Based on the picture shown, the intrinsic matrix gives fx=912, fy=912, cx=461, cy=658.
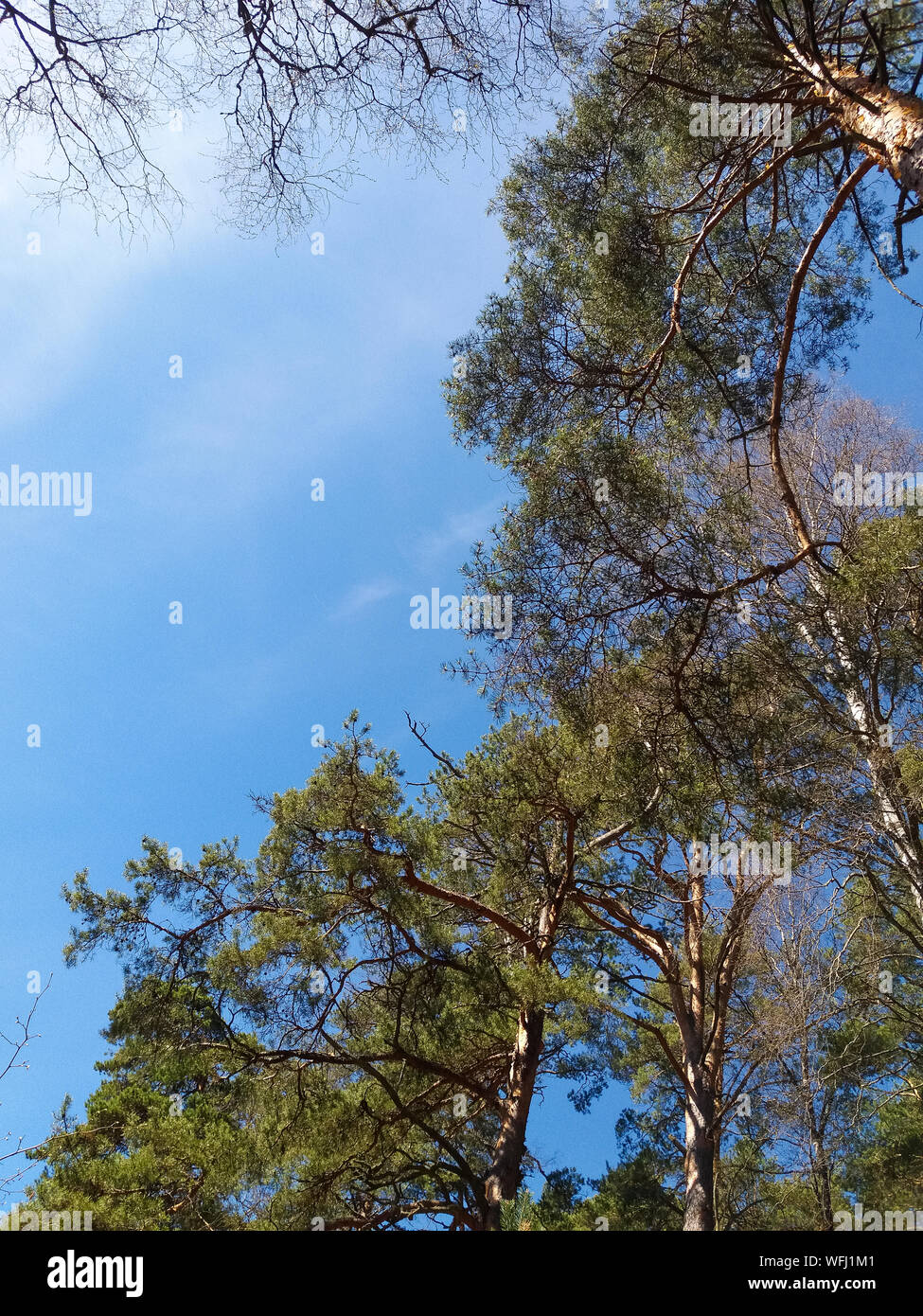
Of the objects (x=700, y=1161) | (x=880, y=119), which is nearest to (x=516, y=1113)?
(x=700, y=1161)

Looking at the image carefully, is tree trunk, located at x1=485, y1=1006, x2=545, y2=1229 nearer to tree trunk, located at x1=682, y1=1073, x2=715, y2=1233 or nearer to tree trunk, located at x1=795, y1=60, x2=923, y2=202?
tree trunk, located at x1=682, y1=1073, x2=715, y2=1233

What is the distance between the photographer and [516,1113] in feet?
26.0

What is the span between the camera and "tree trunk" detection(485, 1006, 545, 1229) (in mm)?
7512

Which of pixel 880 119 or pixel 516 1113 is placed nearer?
pixel 880 119

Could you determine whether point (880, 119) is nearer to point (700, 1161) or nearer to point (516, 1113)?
point (516, 1113)

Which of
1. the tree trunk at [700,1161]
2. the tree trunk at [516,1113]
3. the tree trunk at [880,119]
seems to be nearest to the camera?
the tree trunk at [880,119]

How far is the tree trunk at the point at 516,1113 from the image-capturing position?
7512mm

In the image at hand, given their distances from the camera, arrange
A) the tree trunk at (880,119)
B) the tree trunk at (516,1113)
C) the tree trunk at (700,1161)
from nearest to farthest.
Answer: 1. the tree trunk at (880,119)
2. the tree trunk at (516,1113)
3. the tree trunk at (700,1161)

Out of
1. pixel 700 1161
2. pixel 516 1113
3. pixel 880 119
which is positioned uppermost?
pixel 880 119

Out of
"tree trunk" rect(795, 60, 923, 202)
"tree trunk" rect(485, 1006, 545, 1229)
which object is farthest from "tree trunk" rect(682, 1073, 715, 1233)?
"tree trunk" rect(795, 60, 923, 202)

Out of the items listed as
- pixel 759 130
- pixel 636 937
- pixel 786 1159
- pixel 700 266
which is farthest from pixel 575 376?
pixel 786 1159

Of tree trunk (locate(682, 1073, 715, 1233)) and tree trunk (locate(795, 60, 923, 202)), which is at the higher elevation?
tree trunk (locate(795, 60, 923, 202))

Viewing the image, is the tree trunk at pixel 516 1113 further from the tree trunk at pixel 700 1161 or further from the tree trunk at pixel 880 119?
the tree trunk at pixel 880 119

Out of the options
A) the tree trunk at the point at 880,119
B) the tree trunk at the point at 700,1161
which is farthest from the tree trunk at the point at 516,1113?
the tree trunk at the point at 880,119
